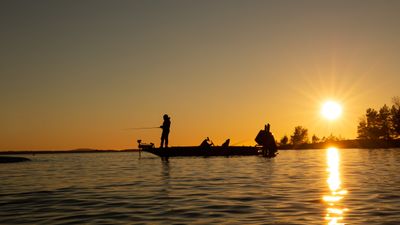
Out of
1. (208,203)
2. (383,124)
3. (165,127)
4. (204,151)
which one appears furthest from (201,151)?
(383,124)

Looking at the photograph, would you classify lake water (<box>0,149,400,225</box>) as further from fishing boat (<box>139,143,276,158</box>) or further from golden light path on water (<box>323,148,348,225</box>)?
fishing boat (<box>139,143,276,158</box>)

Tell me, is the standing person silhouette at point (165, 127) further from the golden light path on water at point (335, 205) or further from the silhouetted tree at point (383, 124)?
the silhouetted tree at point (383, 124)

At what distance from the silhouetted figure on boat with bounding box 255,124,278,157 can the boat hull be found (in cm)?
142

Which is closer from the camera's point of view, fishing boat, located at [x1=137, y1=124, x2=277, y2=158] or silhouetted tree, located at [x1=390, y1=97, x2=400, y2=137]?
fishing boat, located at [x1=137, y1=124, x2=277, y2=158]

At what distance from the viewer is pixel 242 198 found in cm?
1355

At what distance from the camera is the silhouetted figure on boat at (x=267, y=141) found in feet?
186

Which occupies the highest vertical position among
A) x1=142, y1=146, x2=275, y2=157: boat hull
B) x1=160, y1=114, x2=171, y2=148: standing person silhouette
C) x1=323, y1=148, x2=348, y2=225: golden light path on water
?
x1=160, y1=114, x2=171, y2=148: standing person silhouette

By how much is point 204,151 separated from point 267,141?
28.9 ft

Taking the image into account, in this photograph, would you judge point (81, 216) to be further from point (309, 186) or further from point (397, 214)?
point (309, 186)

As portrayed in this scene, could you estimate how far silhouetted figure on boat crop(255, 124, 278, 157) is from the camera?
186ft

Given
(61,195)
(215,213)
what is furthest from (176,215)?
(61,195)

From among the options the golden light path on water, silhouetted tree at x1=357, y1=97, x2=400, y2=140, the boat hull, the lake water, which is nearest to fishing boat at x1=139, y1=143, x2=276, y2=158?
the boat hull

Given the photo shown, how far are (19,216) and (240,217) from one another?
5.54 metres

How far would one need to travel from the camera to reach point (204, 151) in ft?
179
